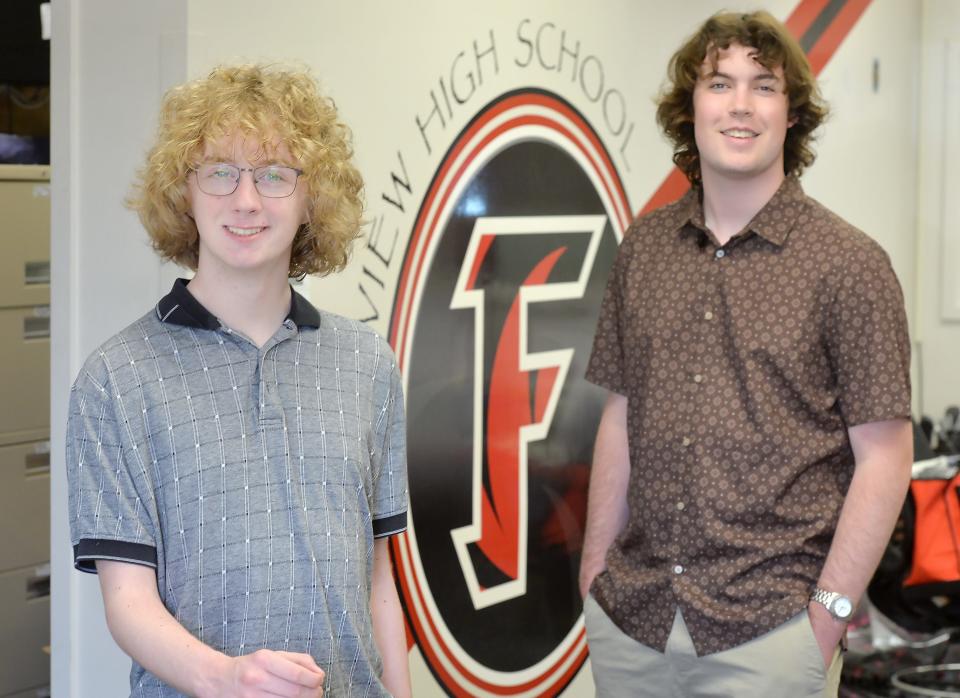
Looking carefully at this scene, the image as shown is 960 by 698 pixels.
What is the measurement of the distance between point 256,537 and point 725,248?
1181 mm

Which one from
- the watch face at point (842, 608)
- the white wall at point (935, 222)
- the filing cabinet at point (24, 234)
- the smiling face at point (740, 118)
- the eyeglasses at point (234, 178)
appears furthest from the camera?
the white wall at point (935, 222)

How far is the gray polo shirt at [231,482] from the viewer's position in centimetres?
150

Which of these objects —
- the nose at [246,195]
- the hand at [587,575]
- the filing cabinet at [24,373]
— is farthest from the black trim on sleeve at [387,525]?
the filing cabinet at [24,373]

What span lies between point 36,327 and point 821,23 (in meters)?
2.76

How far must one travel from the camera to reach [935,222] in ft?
17.0

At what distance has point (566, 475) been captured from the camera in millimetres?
3412

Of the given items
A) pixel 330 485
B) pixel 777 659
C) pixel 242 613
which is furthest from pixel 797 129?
pixel 242 613

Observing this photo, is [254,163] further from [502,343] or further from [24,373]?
[24,373]

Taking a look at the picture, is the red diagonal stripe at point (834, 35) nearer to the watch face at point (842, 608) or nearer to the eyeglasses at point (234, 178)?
the watch face at point (842, 608)

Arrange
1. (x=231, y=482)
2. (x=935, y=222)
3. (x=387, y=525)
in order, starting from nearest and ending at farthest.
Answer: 1. (x=231, y=482)
2. (x=387, y=525)
3. (x=935, y=222)

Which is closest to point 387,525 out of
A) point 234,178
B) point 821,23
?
point 234,178

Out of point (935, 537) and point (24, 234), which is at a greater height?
point (24, 234)

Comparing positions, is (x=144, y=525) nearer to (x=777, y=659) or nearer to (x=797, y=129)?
(x=777, y=659)

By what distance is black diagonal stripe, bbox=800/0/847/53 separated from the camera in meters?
4.36
